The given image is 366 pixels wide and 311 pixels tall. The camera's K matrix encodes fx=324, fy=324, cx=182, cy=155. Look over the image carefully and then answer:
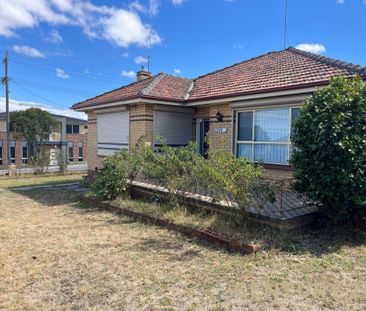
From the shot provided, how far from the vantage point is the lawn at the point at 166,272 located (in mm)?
3889

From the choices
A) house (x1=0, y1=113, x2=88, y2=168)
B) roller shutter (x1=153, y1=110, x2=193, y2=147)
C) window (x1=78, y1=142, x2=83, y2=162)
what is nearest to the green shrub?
roller shutter (x1=153, y1=110, x2=193, y2=147)

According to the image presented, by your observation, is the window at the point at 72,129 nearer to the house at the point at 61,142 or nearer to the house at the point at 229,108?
the house at the point at 61,142

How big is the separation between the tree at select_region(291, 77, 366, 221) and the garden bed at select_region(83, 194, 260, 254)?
1645 mm

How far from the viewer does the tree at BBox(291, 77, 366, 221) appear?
5.65 metres

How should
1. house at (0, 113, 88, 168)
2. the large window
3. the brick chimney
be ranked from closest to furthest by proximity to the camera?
the large window
the brick chimney
house at (0, 113, 88, 168)

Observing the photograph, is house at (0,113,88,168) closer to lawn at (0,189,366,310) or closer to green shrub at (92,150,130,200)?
green shrub at (92,150,130,200)

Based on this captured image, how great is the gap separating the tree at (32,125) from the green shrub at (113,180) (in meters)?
32.7

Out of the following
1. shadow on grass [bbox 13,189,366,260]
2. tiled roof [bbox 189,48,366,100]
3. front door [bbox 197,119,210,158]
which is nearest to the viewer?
shadow on grass [bbox 13,189,366,260]

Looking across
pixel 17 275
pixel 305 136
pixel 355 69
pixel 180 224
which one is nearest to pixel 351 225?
pixel 305 136

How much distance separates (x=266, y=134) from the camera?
10.3 meters

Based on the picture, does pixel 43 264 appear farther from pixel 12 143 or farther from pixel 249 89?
pixel 12 143

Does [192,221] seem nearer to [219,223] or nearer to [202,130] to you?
[219,223]

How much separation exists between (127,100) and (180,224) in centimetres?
648

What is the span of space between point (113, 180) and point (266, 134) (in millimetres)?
4943
